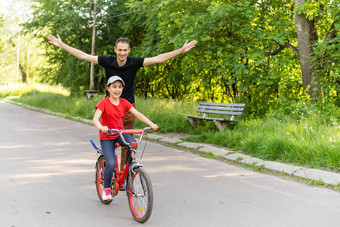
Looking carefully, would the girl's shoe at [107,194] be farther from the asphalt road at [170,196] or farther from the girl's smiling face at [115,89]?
the girl's smiling face at [115,89]

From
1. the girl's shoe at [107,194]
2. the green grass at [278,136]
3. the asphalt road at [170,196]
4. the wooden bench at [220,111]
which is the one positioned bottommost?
the asphalt road at [170,196]

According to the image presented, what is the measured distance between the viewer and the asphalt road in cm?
462

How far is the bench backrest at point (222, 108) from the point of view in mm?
10383

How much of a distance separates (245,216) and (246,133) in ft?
15.4

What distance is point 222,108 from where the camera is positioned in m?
11.0

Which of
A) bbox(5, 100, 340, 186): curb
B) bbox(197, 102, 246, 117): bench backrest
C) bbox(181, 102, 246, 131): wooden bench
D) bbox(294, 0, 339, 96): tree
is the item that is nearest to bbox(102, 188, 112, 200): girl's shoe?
bbox(5, 100, 340, 186): curb

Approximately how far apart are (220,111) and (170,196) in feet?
18.9

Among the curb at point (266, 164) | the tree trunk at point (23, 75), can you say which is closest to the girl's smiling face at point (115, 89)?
the curb at point (266, 164)

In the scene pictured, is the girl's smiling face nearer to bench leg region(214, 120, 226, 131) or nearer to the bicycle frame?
the bicycle frame

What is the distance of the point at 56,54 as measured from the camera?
23.9 metres

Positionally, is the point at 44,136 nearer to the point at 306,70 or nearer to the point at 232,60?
the point at 232,60

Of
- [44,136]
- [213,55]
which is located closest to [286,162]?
[213,55]

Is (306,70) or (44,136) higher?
(306,70)

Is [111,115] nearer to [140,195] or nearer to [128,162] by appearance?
[128,162]
